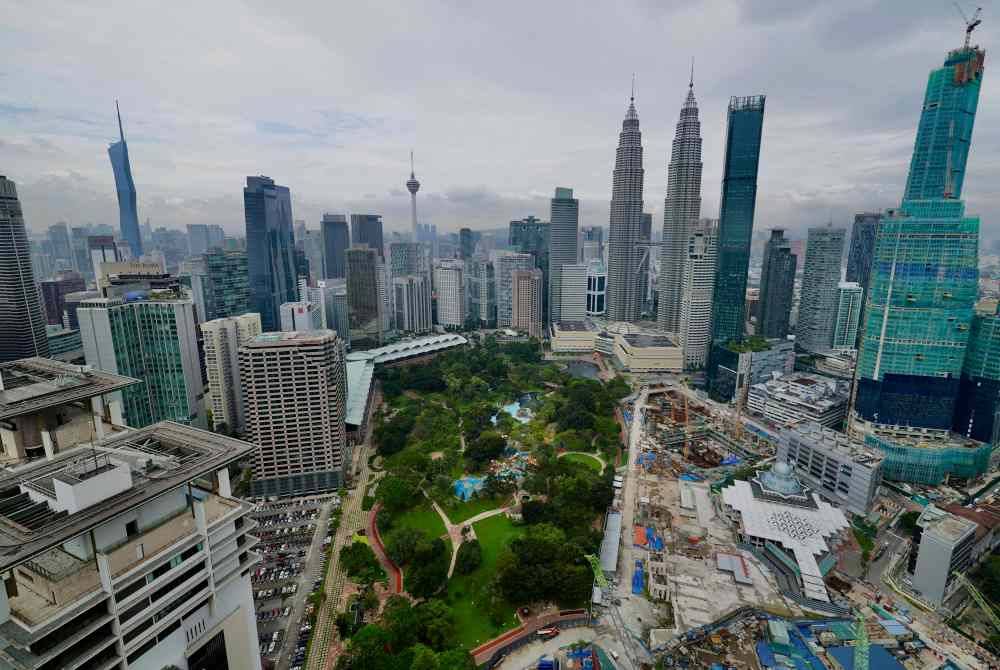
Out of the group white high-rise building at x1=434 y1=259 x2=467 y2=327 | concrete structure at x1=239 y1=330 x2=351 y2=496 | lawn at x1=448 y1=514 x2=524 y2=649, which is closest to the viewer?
lawn at x1=448 y1=514 x2=524 y2=649

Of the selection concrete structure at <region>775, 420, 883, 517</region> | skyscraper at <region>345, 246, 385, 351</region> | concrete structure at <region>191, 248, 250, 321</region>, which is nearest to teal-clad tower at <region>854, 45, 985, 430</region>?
concrete structure at <region>775, 420, 883, 517</region>

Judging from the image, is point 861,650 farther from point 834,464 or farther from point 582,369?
point 582,369

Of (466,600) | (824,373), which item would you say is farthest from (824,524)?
(824,373)

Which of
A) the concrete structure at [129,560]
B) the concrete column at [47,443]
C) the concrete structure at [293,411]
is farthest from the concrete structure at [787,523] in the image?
the concrete column at [47,443]

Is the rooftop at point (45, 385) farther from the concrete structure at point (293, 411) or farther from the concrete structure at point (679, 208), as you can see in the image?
the concrete structure at point (679, 208)

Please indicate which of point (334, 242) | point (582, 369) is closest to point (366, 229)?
point (334, 242)

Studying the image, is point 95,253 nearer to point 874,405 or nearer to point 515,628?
point 515,628

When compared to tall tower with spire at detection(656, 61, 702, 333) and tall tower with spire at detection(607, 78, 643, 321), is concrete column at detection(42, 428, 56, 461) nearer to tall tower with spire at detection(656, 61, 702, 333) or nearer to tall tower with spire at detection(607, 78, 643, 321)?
tall tower with spire at detection(656, 61, 702, 333)
